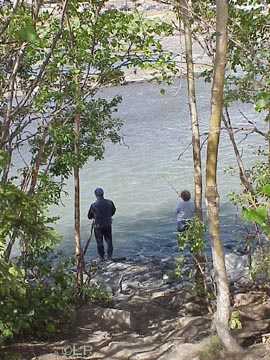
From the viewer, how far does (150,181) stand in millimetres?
21672

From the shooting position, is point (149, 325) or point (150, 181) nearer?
point (149, 325)

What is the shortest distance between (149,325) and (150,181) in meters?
12.3

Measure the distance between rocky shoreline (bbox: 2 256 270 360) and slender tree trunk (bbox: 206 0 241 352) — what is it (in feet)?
0.91

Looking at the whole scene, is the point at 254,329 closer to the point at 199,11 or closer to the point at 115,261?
the point at 199,11

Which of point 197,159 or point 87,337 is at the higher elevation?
point 197,159

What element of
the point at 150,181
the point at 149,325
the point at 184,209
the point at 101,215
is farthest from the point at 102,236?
the point at 150,181

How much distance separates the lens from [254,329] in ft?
25.8

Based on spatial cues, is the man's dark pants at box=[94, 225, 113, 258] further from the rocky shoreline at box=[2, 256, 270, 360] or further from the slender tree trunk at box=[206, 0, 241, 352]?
the slender tree trunk at box=[206, 0, 241, 352]

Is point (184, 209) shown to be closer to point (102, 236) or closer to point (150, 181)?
point (102, 236)

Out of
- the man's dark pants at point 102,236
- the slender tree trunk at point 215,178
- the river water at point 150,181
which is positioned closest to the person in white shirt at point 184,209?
the river water at point 150,181

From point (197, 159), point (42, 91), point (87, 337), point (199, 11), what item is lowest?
point (87, 337)

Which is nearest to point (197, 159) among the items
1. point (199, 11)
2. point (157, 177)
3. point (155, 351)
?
point (199, 11)

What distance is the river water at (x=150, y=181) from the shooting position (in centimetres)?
1648

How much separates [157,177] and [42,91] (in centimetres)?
1327
